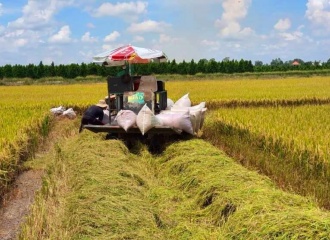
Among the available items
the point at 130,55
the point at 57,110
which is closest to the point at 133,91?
the point at 130,55

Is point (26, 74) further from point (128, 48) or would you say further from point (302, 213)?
point (302, 213)

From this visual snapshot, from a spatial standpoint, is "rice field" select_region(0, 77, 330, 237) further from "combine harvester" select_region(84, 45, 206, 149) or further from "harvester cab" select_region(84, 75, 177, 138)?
"harvester cab" select_region(84, 75, 177, 138)

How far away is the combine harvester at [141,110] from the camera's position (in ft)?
27.6

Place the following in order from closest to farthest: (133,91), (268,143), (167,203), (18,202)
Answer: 1. (167,203)
2. (18,202)
3. (268,143)
4. (133,91)

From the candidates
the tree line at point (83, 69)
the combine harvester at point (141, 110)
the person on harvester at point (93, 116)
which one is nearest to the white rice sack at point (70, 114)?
the combine harvester at point (141, 110)

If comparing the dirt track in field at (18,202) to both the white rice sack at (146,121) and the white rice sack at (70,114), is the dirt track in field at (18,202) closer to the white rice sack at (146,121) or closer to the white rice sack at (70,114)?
the white rice sack at (146,121)

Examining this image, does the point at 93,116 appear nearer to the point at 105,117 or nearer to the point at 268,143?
the point at 105,117

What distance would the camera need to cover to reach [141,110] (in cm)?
836

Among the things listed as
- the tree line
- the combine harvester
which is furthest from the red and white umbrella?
the tree line

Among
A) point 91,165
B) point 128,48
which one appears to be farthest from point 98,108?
point 91,165

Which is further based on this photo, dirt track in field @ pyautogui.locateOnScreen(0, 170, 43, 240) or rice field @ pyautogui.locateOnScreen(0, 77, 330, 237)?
rice field @ pyautogui.locateOnScreen(0, 77, 330, 237)

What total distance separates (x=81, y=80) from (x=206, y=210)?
1598 inches

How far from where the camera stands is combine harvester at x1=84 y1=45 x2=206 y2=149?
27.6 ft

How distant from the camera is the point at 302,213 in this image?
375cm
